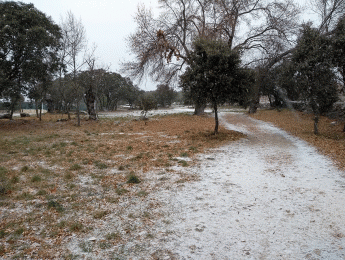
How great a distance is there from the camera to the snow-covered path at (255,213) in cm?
314

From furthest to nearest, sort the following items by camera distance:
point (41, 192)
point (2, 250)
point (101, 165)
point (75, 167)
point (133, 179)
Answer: point (101, 165)
point (75, 167)
point (133, 179)
point (41, 192)
point (2, 250)

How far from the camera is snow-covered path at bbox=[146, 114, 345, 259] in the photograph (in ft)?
10.3

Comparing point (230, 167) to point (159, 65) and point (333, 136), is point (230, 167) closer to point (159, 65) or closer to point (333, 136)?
point (333, 136)


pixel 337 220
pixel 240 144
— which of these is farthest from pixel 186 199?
pixel 240 144

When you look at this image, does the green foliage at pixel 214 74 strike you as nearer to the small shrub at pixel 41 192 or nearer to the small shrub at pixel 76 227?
the small shrub at pixel 41 192

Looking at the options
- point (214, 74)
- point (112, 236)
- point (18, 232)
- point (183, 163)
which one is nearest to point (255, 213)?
point (112, 236)

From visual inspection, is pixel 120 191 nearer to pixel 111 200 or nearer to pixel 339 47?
pixel 111 200

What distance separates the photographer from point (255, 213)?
4.12 meters

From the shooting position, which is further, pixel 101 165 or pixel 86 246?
pixel 101 165

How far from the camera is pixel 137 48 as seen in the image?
71.2 feet

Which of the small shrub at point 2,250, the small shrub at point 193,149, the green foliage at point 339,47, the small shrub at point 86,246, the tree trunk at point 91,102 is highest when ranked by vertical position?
the green foliage at point 339,47

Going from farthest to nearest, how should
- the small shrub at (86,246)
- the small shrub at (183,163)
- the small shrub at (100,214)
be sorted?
1. the small shrub at (183,163)
2. the small shrub at (100,214)
3. the small shrub at (86,246)

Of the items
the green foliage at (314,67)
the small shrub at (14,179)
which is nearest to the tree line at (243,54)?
the green foliage at (314,67)

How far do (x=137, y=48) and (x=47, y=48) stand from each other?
23.5 ft
